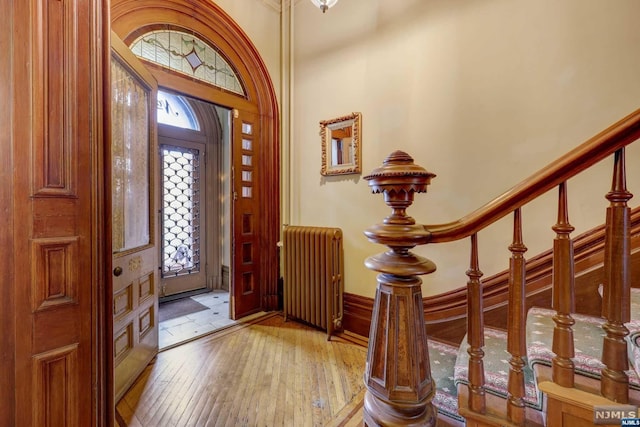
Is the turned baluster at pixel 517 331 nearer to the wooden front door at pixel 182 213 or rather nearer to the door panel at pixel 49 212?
the door panel at pixel 49 212

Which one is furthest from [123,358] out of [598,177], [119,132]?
[598,177]

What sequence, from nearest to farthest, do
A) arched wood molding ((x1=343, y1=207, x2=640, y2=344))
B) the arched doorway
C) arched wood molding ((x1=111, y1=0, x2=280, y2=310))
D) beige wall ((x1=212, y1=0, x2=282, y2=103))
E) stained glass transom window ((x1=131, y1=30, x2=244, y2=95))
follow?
arched wood molding ((x1=343, y1=207, x2=640, y2=344)), arched wood molding ((x1=111, y1=0, x2=280, y2=310)), stained glass transom window ((x1=131, y1=30, x2=244, y2=95)), the arched doorway, beige wall ((x1=212, y1=0, x2=282, y2=103))

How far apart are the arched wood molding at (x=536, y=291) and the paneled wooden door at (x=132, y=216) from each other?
2.03 meters

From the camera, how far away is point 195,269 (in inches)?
137

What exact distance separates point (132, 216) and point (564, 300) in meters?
2.19

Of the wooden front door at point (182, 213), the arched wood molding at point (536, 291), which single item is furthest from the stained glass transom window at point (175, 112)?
the arched wood molding at point (536, 291)

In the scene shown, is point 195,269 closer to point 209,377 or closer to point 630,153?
point 209,377

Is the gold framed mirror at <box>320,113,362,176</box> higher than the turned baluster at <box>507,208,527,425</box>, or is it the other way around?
the gold framed mirror at <box>320,113,362,176</box>

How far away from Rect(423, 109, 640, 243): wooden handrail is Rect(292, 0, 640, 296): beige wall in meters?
1.04

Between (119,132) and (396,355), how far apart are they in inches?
75.4

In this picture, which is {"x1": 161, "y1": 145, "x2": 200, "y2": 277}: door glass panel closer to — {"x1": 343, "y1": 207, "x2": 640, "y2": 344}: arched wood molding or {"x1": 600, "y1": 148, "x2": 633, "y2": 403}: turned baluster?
{"x1": 343, "y1": 207, "x2": 640, "y2": 344}: arched wood molding

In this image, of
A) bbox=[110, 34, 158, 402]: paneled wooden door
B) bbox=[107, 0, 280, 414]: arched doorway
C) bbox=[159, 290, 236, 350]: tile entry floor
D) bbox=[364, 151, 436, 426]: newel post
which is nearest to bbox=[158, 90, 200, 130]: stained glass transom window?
bbox=[107, 0, 280, 414]: arched doorway

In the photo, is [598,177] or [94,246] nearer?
[94,246]

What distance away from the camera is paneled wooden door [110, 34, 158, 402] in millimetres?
1556
